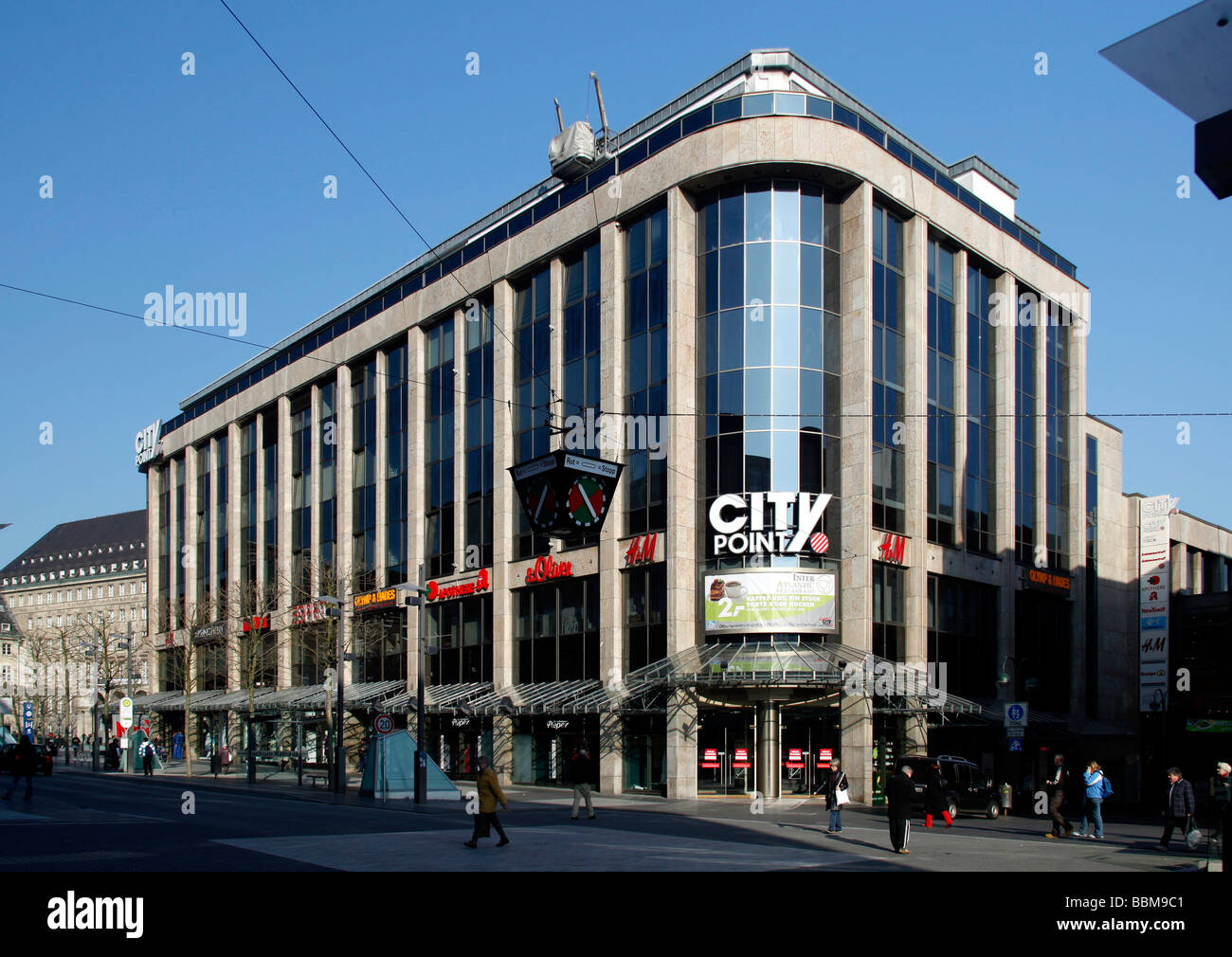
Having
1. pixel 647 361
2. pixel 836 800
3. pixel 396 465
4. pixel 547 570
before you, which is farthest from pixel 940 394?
pixel 396 465

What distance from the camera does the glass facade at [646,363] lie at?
39.2 m

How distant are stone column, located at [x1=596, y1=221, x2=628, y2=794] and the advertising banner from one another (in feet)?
14.3

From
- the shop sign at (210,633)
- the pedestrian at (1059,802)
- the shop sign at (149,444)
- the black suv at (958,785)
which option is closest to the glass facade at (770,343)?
the black suv at (958,785)

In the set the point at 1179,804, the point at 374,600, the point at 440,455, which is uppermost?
the point at 440,455

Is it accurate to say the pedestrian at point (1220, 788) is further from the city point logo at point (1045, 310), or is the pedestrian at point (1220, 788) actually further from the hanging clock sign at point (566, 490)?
the city point logo at point (1045, 310)

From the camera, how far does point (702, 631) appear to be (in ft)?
126

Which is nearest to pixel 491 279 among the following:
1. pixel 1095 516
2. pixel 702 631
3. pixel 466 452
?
pixel 466 452

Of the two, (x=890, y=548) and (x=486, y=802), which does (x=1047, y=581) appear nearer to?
(x=890, y=548)

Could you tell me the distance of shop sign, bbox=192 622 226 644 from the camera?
70250 mm

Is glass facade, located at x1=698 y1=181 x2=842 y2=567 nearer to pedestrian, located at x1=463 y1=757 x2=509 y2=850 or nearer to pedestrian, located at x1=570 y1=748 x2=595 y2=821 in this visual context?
pedestrian, located at x1=570 y1=748 x2=595 y2=821

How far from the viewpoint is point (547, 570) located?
144 ft
